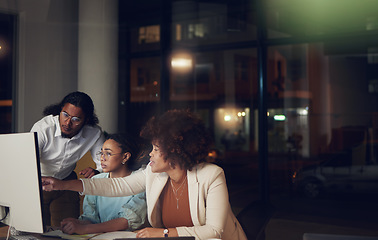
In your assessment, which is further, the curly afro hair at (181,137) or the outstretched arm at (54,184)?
the curly afro hair at (181,137)

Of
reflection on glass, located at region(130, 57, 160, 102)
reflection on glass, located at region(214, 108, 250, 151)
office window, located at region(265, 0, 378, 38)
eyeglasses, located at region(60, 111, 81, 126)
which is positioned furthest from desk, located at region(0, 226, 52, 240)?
reflection on glass, located at region(214, 108, 250, 151)

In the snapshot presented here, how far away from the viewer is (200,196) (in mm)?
2043

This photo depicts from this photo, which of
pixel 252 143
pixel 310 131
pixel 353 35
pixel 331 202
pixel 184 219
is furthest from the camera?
pixel 252 143

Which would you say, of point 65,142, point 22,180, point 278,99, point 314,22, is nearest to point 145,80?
point 314,22

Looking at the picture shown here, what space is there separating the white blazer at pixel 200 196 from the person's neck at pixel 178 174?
1.7 inches

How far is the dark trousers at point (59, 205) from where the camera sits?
2.69 m

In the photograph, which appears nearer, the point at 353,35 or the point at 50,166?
the point at 50,166

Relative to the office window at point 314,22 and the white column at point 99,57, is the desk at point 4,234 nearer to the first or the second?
the white column at point 99,57

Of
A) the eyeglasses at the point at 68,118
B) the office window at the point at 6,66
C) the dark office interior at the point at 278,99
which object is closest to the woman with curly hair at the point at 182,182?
→ the dark office interior at the point at 278,99

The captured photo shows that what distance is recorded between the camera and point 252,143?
1119 centimetres

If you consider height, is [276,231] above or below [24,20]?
below

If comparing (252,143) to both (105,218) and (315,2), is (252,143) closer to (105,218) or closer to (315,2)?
(315,2)

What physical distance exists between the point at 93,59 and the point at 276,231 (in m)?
3.14

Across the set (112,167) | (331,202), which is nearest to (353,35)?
(331,202)
